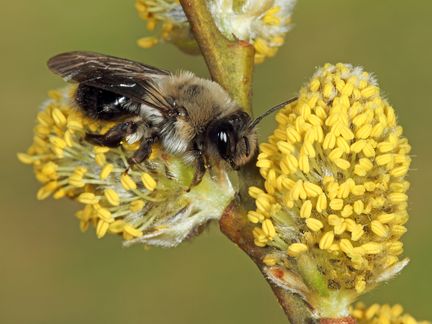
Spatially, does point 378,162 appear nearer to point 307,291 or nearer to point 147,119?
point 307,291

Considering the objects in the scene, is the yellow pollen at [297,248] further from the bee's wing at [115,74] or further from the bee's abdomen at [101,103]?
the bee's abdomen at [101,103]

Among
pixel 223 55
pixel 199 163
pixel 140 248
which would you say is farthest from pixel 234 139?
pixel 140 248

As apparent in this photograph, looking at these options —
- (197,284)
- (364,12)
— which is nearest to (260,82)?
(364,12)

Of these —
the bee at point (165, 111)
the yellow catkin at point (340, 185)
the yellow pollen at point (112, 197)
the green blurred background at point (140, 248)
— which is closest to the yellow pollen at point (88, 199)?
the yellow pollen at point (112, 197)

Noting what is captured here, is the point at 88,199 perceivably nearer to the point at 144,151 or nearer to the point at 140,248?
the point at 144,151

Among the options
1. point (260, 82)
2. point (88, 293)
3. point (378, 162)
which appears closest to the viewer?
point (378, 162)

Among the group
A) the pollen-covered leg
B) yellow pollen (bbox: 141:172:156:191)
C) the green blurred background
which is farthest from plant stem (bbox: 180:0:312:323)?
the green blurred background

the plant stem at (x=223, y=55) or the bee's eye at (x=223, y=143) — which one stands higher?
the plant stem at (x=223, y=55)
